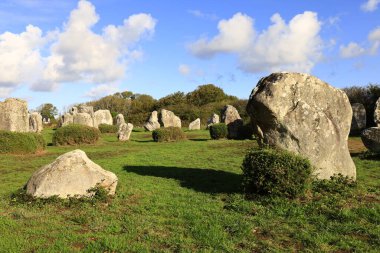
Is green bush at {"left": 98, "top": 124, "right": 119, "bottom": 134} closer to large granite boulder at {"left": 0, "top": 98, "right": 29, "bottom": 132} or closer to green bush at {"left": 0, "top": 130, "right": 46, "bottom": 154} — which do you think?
large granite boulder at {"left": 0, "top": 98, "right": 29, "bottom": 132}

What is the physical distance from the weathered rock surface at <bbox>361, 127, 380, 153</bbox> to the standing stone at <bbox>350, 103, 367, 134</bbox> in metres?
13.1

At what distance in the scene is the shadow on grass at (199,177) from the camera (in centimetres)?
1044

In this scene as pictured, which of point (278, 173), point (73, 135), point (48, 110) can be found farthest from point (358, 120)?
point (48, 110)

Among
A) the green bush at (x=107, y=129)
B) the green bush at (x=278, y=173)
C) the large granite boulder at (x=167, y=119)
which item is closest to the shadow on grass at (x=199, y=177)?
the green bush at (x=278, y=173)

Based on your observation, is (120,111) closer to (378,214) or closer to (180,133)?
(180,133)

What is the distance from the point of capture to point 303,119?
33.6 ft

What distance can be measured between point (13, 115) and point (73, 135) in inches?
145

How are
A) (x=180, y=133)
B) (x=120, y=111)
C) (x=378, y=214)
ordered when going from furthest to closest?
(x=120, y=111) → (x=180, y=133) → (x=378, y=214)

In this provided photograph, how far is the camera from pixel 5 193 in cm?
1014

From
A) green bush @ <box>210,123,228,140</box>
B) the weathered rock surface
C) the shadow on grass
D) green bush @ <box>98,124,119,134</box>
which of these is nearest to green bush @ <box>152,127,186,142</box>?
green bush @ <box>210,123,228,140</box>

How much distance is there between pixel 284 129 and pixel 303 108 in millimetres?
761

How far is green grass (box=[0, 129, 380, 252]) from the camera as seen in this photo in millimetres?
6031

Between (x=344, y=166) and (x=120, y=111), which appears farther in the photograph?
(x=120, y=111)

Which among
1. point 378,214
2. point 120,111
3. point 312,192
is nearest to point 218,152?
point 312,192
